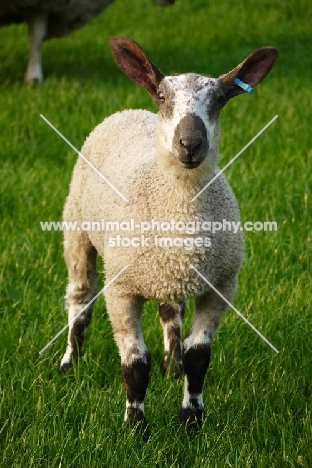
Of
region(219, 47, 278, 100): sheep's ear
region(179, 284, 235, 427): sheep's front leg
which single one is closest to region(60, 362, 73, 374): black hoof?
region(179, 284, 235, 427): sheep's front leg

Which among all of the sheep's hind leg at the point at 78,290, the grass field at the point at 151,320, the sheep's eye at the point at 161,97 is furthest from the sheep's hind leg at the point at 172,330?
the sheep's eye at the point at 161,97

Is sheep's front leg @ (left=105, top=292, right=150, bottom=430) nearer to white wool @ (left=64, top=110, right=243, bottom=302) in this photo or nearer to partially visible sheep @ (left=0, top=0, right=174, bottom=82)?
white wool @ (left=64, top=110, right=243, bottom=302)

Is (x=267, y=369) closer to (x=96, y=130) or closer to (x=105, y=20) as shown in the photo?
(x=96, y=130)

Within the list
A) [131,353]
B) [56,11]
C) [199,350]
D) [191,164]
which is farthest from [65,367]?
[56,11]

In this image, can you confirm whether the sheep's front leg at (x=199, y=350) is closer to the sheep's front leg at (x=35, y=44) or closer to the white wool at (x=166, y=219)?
the white wool at (x=166, y=219)

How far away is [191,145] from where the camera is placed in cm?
293

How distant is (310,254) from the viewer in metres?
4.93

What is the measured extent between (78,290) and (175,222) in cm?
115

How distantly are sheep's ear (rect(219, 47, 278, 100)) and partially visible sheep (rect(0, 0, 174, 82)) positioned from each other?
6.32 meters

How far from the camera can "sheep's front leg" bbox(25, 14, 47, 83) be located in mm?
9484

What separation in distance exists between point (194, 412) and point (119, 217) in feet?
2.80

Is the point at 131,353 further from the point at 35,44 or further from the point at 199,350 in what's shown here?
the point at 35,44

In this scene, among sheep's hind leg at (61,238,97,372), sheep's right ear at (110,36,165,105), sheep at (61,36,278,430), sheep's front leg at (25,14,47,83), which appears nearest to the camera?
sheep at (61,36,278,430)

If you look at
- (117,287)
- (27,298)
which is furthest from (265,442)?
(27,298)
